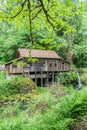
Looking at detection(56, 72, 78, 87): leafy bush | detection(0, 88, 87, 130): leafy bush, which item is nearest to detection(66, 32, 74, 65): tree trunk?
detection(56, 72, 78, 87): leafy bush

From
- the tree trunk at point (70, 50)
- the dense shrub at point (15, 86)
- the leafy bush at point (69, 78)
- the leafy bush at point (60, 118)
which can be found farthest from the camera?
the tree trunk at point (70, 50)

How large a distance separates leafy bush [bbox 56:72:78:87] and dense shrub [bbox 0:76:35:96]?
17.9ft

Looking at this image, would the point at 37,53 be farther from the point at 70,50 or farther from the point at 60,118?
the point at 60,118

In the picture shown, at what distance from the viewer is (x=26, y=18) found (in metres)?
4.41

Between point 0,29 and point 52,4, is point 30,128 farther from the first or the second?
point 0,29

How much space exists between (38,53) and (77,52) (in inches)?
312

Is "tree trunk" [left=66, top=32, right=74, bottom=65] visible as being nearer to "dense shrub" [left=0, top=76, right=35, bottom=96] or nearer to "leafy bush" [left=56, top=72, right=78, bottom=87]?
→ "leafy bush" [left=56, top=72, right=78, bottom=87]

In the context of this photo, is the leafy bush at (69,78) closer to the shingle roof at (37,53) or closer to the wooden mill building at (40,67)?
the wooden mill building at (40,67)

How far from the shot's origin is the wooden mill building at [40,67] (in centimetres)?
3145

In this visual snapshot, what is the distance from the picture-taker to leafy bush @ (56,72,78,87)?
3212cm

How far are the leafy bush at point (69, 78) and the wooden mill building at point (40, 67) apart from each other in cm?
128

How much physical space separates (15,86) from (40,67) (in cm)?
643

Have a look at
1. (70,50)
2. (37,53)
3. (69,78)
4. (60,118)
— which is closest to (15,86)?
(37,53)

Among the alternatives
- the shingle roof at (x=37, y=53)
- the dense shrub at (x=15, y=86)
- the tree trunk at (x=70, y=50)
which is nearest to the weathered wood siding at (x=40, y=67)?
the shingle roof at (x=37, y=53)
